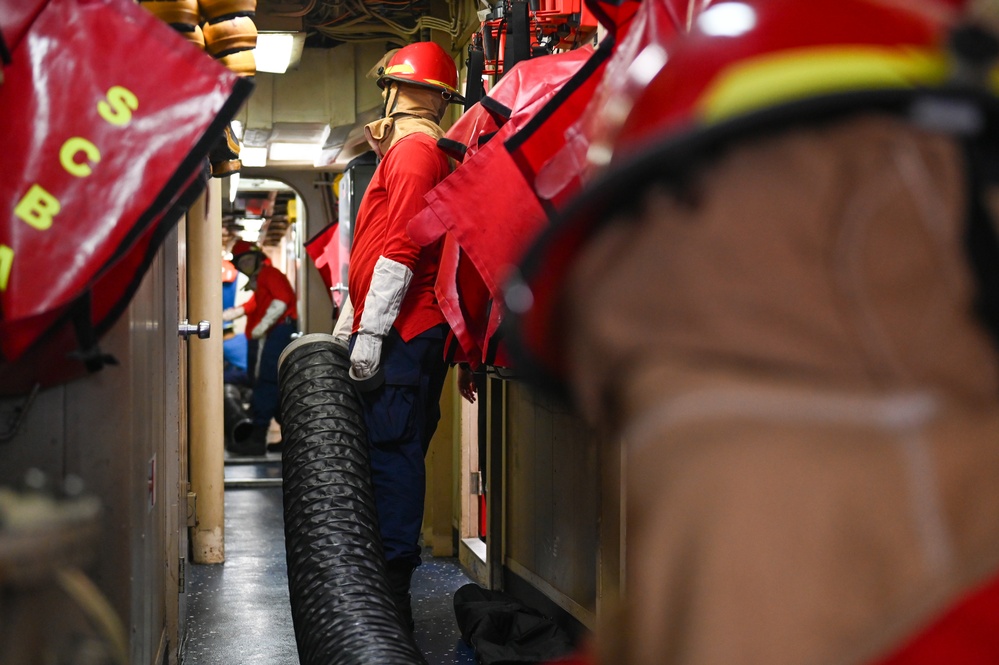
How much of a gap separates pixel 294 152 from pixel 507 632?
5830mm

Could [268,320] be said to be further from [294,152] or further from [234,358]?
[294,152]

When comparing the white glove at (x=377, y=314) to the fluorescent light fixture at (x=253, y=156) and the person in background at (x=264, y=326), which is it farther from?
the person in background at (x=264, y=326)

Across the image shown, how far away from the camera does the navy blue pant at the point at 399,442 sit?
3773 mm

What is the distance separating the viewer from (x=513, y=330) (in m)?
0.86

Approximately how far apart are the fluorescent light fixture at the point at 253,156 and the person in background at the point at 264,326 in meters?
1.49

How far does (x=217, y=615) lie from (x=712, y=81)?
3907 millimetres

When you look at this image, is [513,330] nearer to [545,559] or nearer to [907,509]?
[907,509]

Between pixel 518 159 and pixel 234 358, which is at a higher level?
pixel 518 159

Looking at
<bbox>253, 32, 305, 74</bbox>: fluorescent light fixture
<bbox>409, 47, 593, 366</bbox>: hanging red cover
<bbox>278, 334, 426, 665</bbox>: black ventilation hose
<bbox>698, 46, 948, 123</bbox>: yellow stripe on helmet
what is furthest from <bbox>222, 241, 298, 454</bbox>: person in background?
<bbox>698, 46, 948, 123</bbox>: yellow stripe on helmet

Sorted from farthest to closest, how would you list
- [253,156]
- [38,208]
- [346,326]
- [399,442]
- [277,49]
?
[253,156], [277,49], [346,326], [399,442], [38,208]

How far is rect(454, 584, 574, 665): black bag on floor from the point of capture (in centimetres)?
353

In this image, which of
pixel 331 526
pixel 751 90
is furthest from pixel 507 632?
pixel 751 90

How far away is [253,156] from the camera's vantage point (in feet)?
28.4

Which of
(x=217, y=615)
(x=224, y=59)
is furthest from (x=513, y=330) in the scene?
(x=217, y=615)
